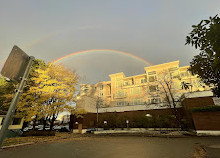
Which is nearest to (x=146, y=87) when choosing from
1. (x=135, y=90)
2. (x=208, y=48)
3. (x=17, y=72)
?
(x=135, y=90)

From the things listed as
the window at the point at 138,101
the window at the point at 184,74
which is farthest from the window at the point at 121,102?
the window at the point at 184,74

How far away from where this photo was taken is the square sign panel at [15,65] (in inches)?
83.5

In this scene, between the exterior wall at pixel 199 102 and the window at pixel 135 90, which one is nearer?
the exterior wall at pixel 199 102

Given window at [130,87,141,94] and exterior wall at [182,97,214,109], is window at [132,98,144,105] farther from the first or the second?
exterior wall at [182,97,214,109]

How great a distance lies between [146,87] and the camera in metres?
39.4

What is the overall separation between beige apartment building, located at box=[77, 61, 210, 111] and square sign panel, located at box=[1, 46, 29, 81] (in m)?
31.0

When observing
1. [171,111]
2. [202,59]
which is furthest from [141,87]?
[202,59]

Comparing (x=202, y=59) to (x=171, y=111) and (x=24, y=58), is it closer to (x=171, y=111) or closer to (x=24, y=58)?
(x=24, y=58)

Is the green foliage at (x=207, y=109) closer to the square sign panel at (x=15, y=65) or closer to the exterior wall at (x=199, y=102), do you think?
the exterior wall at (x=199, y=102)

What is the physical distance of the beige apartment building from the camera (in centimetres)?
3416

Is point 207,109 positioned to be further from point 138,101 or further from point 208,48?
point 138,101

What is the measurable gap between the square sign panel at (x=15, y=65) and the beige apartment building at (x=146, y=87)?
102 feet

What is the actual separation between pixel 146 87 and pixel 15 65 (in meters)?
39.9

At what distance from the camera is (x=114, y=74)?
46.9m
